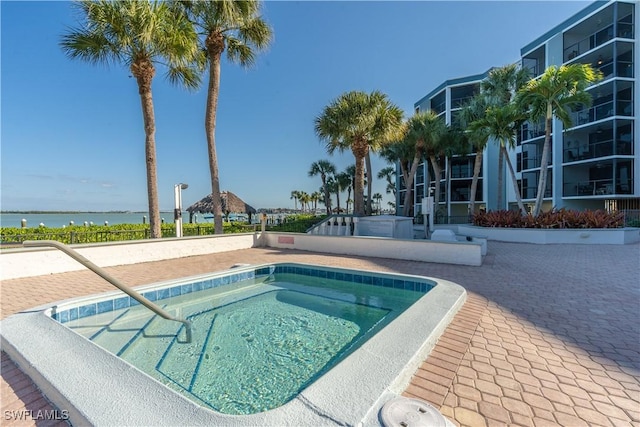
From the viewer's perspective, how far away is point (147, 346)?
3.79 meters

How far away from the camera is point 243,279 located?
706cm

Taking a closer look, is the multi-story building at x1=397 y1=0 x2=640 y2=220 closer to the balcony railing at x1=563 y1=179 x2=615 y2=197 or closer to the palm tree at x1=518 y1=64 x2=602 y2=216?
the balcony railing at x1=563 y1=179 x2=615 y2=197

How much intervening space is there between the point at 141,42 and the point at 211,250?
712 cm

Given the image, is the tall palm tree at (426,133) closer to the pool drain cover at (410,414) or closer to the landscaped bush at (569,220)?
the landscaped bush at (569,220)

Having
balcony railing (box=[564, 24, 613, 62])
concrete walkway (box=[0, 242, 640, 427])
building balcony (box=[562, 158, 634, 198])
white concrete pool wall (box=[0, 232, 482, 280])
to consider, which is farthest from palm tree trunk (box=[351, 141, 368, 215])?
balcony railing (box=[564, 24, 613, 62])

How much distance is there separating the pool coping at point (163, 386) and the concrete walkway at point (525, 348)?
0.17 m

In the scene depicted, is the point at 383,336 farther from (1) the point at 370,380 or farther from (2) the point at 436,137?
(2) the point at 436,137

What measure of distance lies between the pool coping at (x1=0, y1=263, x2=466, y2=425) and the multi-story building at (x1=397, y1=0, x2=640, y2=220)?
18.9 meters

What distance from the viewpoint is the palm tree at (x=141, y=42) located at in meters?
8.73

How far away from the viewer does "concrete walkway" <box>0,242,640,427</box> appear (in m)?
2.15

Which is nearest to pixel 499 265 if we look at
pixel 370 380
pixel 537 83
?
pixel 370 380

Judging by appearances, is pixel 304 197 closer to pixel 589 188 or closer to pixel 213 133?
pixel 589 188

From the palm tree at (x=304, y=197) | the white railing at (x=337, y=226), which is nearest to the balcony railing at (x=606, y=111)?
the white railing at (x=337, y=226)

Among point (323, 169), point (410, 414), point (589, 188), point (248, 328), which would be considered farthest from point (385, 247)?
point (323, 169)
